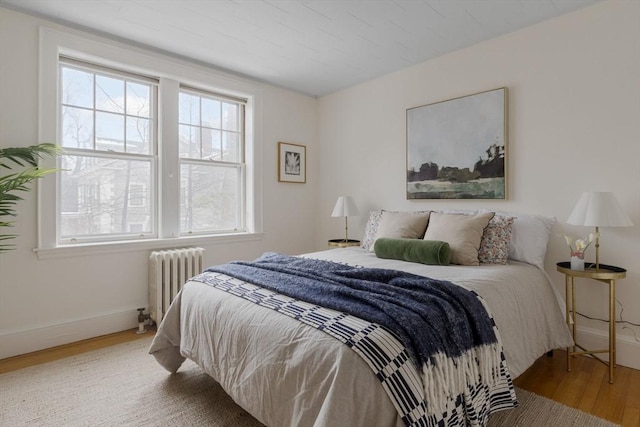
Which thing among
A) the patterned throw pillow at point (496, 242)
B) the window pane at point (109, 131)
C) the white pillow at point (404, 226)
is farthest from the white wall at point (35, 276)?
the patterned throw pillow at point (496, 242)

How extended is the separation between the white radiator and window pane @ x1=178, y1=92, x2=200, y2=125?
132cm

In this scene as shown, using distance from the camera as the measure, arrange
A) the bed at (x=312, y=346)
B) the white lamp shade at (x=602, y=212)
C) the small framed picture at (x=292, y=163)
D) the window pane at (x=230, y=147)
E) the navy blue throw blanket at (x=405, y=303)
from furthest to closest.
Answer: the small framed picture at (x=292, y=163)
the window pane at (x=230, y=147)
the white lamp shade at (x=602, y=212)
the navy blue throw blanket at (x=405, y=303)
the bed at (x=312, y=346)

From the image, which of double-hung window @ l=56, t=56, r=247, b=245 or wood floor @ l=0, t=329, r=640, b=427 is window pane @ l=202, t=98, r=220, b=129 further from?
wood floor @ l=0, t=329, r=640, b=427

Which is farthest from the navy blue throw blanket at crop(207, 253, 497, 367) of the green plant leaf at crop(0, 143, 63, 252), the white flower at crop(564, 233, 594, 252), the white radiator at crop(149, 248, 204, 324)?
the green plant leaf at crop(0, 143, 63, 252)

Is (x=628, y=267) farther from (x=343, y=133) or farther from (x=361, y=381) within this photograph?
(x=343, y=133)

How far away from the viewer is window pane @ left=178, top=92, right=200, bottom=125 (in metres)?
3.46

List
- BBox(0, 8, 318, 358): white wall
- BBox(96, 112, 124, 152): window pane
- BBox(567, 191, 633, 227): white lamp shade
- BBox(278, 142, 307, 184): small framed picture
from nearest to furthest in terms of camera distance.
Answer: BBox(567, 191, 633, 227): white lamp shade → BBox(0, 8, 318, 358): white wall → BBox(96, 112, 124, 152): window pane → BBox(278, 142, 307, 184): small framed picture

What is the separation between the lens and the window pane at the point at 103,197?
284 cm

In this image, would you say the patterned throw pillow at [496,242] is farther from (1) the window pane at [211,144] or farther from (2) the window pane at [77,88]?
(2) the window pane at [77,88]

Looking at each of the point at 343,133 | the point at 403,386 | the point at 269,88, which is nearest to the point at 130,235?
the point at 269,88

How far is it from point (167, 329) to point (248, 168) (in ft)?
7.08

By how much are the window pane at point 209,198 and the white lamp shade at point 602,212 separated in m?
3.14

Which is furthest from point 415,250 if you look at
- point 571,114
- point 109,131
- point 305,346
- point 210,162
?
point 109,131

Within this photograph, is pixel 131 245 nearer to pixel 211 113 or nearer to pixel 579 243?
pixel 211 113
